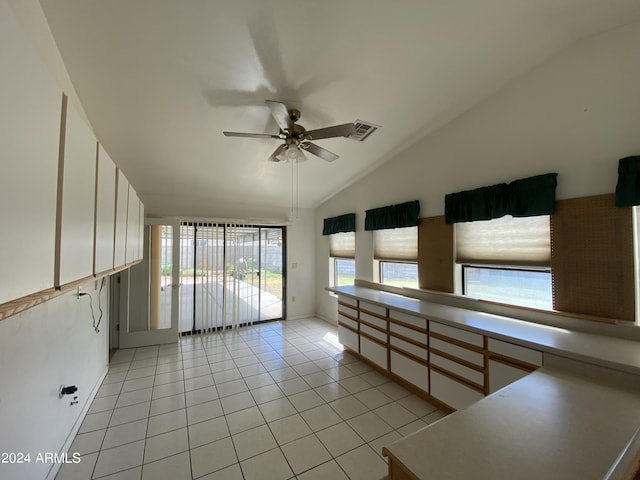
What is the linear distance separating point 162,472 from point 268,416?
87 cm

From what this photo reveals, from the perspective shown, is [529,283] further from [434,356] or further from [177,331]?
[177,331]

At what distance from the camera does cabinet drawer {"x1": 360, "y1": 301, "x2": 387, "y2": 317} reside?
10.1ft

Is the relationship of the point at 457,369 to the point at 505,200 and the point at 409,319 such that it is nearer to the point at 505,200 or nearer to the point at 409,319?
the point at 409,319

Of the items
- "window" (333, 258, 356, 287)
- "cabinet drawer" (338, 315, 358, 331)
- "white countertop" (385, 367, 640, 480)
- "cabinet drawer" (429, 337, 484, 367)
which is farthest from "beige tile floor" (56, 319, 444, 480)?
"window" (333, 258, 356, 287)

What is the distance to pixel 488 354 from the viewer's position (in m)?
2.05

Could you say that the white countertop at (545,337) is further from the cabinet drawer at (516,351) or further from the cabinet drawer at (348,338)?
the cabinet drawer at (348,338)

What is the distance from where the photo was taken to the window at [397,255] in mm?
3475

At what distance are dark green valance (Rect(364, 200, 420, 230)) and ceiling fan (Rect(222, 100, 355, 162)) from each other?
1.29 metres

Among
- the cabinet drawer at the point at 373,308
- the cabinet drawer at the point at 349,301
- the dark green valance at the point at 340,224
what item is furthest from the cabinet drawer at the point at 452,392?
the dark green valance at the point at 340,224

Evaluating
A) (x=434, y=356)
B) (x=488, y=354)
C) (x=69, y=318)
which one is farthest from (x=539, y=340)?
(x=69, y=318)

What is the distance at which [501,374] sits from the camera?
1.97 meters

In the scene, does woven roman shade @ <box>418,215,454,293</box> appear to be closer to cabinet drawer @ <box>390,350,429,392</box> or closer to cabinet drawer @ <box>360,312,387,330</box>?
cabinet drawer @ <box>360,312,387,330</box>

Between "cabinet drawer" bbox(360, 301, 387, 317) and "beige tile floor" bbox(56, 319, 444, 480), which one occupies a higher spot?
"cabinet drawer" bbox(360, 301, 387, 317)

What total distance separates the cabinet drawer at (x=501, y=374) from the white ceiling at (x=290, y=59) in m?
2.47
